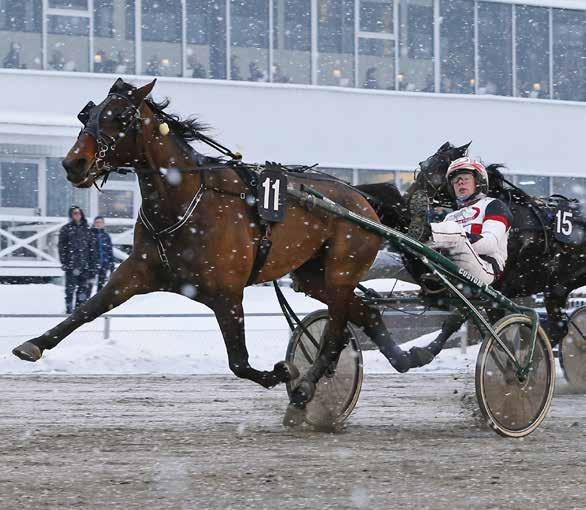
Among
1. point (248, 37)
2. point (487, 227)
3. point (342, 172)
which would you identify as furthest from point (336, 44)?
point (487, 227)

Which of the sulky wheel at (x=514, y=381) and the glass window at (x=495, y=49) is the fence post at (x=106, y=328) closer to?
the sulky wheel at (x=514, y=381)

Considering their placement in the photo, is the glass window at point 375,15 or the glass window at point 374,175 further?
the glass window at point 375,15

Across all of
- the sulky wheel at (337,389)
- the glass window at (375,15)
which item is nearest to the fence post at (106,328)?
the sulky wheel at (337,389)

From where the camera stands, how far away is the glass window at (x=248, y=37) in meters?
23.8

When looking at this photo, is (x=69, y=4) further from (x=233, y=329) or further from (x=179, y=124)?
(x=233, y=329)

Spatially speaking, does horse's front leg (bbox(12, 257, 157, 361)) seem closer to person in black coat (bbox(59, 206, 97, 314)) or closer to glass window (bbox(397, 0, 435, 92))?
person in black coat (bbox(59, 206, 97, 314))

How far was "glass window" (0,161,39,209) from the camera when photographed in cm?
A: 2206

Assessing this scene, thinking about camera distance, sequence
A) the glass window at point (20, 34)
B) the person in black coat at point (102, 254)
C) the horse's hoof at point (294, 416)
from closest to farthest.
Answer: the horse's hoof at point (294, 416) < the person in black coat at point (102, 254) < the glass window at point (20, 34)

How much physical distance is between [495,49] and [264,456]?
20409 millimetres

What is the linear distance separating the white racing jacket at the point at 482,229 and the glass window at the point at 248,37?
1626 centimetres

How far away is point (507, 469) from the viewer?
629cm

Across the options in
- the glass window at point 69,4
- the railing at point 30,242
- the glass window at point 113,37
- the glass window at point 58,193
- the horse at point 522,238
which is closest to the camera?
the horse at point 522,238

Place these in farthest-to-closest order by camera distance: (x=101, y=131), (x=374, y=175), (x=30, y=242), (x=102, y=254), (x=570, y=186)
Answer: (x=570, y=186), (x=374, y=175), (x=30, y=242), (x=102, y=254), (x=101, y=131)

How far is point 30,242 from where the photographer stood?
21.5 meters
